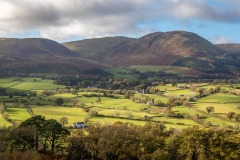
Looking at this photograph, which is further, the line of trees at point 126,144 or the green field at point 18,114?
the green field at point 18,114

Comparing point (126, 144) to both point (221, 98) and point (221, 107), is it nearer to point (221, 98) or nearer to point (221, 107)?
point (221, 107)

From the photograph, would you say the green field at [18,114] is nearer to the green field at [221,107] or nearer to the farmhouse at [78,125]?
the farmhouse at [78,125]

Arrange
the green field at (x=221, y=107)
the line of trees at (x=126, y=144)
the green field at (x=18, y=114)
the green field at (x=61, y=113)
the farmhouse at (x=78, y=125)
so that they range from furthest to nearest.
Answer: the green field at (x=221, y=107)
the green field at (x=61, y=113)
the green field at (x=18, y=114)
the farmhouse at (x=78, y=125)
the line of trees at (x=126, y=144)

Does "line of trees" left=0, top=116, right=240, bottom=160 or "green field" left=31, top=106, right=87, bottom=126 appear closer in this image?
"line of trees" left=0, top=116, right=240, bottom=160

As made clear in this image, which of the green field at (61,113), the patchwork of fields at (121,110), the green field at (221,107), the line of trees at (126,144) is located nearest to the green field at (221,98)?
the patchwork of fields at (121,110)

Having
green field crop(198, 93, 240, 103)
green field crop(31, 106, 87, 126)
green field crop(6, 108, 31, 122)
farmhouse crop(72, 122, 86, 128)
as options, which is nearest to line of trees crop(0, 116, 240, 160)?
farmhouse crop(72, 122, 86, 128)

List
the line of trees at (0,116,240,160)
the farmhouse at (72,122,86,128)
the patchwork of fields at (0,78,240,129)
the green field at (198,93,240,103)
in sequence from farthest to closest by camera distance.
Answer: the green field at (198,93,240,103), the patchwork of fields at (0,78,240,129), the farmhouse at (72,122,86,128), the line of trees at (0,116,240,160)

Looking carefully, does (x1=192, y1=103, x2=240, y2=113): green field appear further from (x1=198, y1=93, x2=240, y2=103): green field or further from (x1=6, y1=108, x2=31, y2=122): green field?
(x1=6, y1=108, x2=31, y2=122): green field

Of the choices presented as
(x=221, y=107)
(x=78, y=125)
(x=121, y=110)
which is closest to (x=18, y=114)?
(x=78, y=125)

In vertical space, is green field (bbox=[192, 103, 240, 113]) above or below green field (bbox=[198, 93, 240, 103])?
below

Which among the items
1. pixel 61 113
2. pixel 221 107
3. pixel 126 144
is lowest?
pixel 221 107

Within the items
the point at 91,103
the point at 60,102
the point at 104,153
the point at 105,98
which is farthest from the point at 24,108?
the point at 104,153

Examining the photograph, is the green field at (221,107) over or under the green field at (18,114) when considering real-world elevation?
under

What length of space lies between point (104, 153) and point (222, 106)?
106 m
